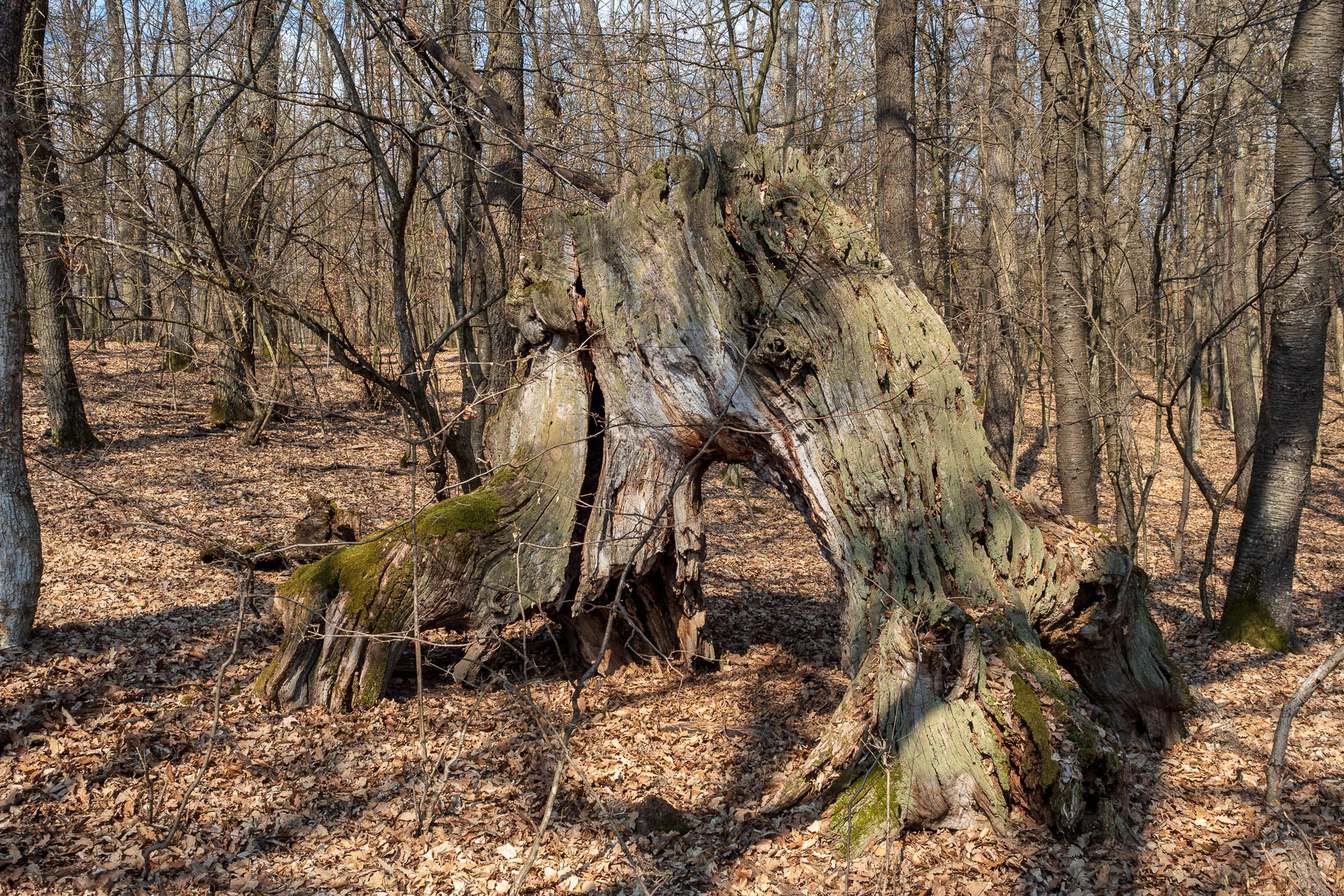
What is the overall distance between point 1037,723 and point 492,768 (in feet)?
9.95

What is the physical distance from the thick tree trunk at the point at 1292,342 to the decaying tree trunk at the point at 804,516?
2220 mm

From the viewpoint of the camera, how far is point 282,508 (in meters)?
8.75

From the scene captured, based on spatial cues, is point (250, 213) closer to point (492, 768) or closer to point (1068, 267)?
point (492, 768)

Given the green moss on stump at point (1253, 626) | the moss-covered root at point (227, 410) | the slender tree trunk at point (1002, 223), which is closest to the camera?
the green moss on stump at point (1253, 626)

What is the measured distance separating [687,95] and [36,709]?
27.5ft

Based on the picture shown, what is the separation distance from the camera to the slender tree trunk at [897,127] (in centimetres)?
840

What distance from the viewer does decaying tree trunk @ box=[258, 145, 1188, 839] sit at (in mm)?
4250

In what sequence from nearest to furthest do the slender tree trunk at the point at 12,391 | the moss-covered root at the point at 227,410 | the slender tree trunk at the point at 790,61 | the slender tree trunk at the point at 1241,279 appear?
the slender tree trunk at the point at 12,391
the moss-covered root at the point at 227,410
the slender tree trunk at the point at 1241,279
the slender tree trunk at the point at 790,61

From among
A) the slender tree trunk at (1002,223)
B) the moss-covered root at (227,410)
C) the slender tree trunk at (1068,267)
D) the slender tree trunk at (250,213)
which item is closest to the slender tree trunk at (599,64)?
the slender tree trunk at (250,213)

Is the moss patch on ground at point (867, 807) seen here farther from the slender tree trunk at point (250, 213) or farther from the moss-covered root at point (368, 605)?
the slender tree trunk at point (250, 213)

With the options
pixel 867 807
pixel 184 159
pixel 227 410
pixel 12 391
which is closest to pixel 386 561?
pixel 12 391

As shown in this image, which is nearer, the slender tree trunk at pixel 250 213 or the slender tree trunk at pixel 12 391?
the slender tree trunk at pixel 12 391

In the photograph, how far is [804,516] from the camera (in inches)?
206

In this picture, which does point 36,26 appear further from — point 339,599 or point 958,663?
point 958,663
